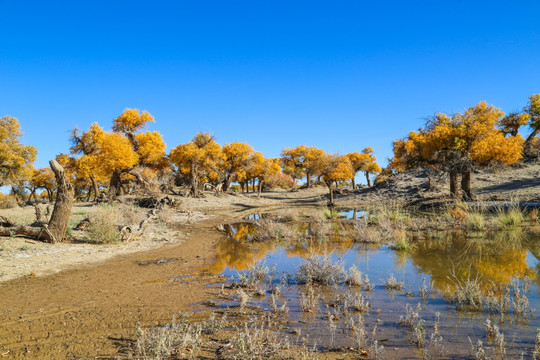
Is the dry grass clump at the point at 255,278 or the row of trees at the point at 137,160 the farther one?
the row of trees at the point at 137,160

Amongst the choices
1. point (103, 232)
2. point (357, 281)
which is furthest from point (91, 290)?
point (103, 232)

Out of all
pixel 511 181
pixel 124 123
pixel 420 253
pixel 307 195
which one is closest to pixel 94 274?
pixel 420 253

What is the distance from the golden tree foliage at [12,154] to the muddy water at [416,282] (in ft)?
76.7

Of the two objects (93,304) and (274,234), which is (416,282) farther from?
(274,234)

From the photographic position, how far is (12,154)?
24.3m

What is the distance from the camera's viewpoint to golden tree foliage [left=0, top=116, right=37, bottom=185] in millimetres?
24469

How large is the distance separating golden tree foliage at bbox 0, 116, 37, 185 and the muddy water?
76.7 ft

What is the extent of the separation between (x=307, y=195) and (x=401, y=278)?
4440cm

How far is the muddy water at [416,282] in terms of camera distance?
3.81 metres

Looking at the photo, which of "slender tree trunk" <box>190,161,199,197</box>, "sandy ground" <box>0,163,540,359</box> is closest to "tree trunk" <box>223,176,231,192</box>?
"slender tree trunk" <box>190,161,199,197</box>

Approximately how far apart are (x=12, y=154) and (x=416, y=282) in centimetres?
3019

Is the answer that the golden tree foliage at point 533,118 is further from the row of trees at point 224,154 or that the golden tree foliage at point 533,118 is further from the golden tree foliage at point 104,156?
the golden tree foliage at point 104,156

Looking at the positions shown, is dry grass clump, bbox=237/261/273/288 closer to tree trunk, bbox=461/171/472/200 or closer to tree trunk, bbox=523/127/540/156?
tree trunk, bbox=461/171/472/200

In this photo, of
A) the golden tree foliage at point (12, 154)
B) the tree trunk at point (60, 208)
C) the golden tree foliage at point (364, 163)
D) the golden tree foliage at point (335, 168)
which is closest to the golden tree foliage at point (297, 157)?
the golden tree foliage at point (364, 163)
